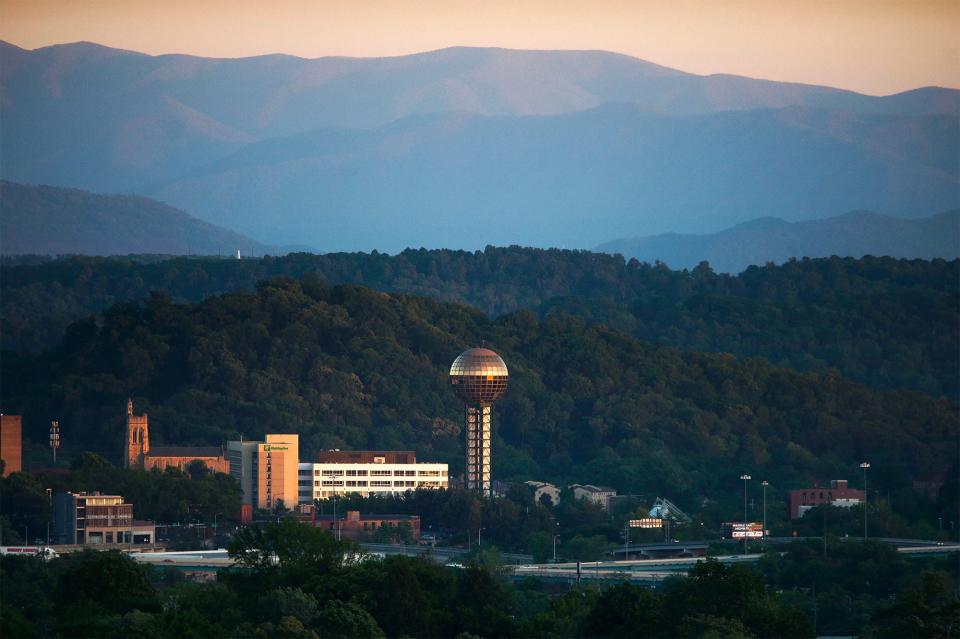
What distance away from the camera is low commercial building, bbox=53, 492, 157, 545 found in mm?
105812

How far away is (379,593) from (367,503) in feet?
188

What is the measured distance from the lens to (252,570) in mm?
70062

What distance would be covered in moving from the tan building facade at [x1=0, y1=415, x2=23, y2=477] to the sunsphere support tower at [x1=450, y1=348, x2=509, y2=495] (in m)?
21.6

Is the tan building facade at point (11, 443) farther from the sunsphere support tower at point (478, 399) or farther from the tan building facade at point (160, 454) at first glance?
the sunsphere support tower at point (478, 399)

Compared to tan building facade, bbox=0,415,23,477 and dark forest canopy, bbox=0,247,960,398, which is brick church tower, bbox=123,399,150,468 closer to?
tan building facade, bbox=0,415,23,477

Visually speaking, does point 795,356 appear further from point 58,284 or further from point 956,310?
point 58,284

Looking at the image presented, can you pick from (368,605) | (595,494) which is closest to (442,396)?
(595,494)

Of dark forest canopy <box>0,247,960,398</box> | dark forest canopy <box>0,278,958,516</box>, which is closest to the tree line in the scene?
dark forest canopy <box>0,278,958,516</box>

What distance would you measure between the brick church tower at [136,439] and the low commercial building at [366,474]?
8474 mm

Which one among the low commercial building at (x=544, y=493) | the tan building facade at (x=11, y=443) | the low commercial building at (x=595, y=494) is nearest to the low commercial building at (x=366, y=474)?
the low commercial building at (x=544, y=493)

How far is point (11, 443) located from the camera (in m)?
121

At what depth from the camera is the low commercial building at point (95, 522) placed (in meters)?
106

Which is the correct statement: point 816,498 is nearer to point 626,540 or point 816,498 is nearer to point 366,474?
point 626,540

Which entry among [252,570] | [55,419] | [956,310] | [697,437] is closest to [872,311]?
[956,310]
